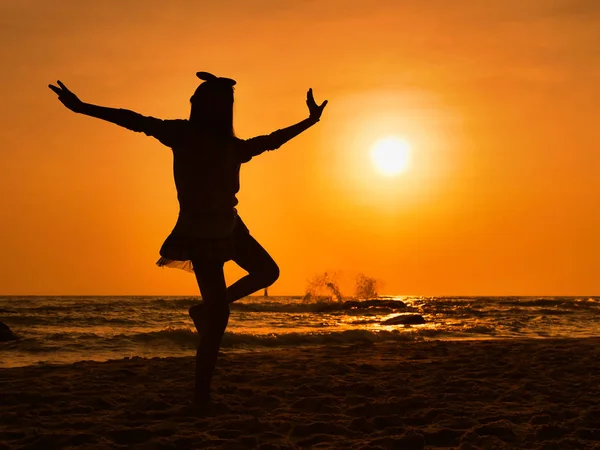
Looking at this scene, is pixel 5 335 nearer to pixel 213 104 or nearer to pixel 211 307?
pixel 211 307

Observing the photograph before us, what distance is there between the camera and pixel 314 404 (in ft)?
17.1

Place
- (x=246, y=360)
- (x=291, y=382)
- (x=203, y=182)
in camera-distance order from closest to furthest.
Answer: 1. (x=203, y=182)
2. (x=291, y=382)
3. (x=246, y=360)

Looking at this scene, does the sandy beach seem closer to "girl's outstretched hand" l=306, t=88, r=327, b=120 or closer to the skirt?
the skirt

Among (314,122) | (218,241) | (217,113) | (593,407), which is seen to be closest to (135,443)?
(218,241)

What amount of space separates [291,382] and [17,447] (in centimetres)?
298

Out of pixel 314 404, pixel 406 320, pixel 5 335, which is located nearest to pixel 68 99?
pixel 314 404

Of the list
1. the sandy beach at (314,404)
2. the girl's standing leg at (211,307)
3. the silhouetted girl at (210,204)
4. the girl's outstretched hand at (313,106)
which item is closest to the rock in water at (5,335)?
the sandy beach at (314,404)

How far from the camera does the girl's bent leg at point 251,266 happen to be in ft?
16.0

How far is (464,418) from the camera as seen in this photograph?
4.70 metres

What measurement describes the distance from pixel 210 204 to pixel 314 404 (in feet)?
6.67

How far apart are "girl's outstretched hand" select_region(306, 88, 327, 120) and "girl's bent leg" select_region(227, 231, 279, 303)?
1.16 meters

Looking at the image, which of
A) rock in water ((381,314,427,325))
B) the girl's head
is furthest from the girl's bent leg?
rock in water ((381,314,427,325))

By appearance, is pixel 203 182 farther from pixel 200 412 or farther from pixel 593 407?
pixel 593 407

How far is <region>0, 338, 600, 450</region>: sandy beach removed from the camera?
Answer: 412 cm
